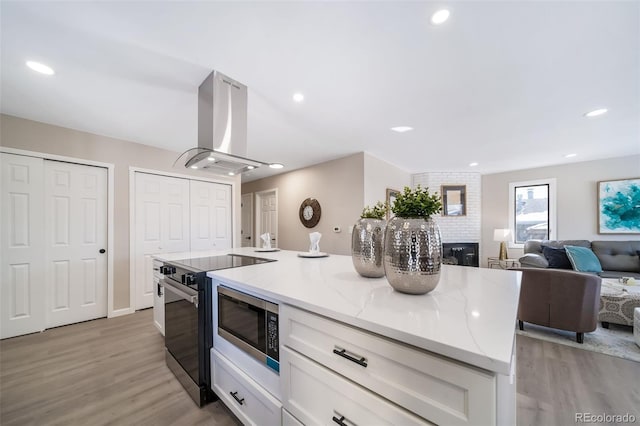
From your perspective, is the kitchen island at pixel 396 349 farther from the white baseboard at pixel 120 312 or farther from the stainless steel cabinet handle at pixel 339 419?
the white baseboard at pixel 120 312

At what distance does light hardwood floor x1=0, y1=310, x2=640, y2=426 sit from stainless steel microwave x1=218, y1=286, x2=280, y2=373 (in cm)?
60

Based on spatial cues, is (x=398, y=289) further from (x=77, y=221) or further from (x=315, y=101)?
(x=77, y=221)

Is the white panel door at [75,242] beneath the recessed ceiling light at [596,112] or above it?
beneath

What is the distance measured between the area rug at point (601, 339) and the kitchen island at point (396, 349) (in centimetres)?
205

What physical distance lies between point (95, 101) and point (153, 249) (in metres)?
2.01

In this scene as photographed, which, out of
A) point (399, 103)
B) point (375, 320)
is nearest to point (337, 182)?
point (399, 103)

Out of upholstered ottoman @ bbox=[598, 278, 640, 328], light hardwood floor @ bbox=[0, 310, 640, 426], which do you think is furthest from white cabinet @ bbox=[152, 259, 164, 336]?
upholstered ottoman @ bbox=[598, 278, 640, 328]

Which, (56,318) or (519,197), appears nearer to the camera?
(56,318)

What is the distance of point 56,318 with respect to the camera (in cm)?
281

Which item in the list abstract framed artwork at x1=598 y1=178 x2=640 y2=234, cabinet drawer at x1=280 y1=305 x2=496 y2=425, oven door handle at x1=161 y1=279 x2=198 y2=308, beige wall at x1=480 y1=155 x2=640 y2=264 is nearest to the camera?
cabinet drawer at x1=280 y1=305 x2=496 y2=425

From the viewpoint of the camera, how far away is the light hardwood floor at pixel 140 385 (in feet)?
4.95

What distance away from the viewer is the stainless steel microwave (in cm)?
113

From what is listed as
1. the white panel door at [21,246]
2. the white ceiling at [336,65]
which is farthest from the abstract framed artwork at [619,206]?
the white panel door at [21,246]

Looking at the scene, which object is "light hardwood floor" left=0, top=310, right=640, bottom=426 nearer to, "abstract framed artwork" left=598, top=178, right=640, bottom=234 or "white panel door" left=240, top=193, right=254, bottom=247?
"abstract framed artwork" left=598, top=178, right=640, bottom=234
